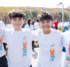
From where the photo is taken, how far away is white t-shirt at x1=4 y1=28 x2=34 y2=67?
166cm

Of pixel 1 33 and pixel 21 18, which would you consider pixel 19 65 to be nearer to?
pixel 1 33

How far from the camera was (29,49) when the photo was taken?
1.75 m

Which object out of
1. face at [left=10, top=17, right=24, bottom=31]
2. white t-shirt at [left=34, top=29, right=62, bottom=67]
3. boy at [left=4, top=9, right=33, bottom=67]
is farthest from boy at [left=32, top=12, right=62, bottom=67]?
face at [left=10, top=17, right=24, bottom=31]

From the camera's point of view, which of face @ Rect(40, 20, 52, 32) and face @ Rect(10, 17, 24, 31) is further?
face @ Rect(10, 17, 24, 31)

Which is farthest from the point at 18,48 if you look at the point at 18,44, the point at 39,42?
the point at 39,42

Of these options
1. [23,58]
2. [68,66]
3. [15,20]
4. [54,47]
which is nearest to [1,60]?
[23,58]

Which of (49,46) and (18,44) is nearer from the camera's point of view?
(49,46)

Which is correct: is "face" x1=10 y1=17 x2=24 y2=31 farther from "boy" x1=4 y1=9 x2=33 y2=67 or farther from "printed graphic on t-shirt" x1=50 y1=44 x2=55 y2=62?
"printed graphic on t-shirt" x1=50 y1=44 x2=55 y2=62

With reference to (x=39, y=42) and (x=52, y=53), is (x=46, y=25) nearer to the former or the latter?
(x=39, y=42)

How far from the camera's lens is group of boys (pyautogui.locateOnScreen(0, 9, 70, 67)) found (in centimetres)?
156

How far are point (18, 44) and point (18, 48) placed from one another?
2.7 inches

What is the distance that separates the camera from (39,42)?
1.64 m

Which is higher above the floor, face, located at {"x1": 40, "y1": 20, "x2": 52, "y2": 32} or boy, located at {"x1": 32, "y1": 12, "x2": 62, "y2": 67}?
face, located at {"x1": 40, "y1": 20, "x2": 52, "y2": 32}

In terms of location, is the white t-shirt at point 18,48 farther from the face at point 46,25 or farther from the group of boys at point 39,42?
the face at point 46,25
